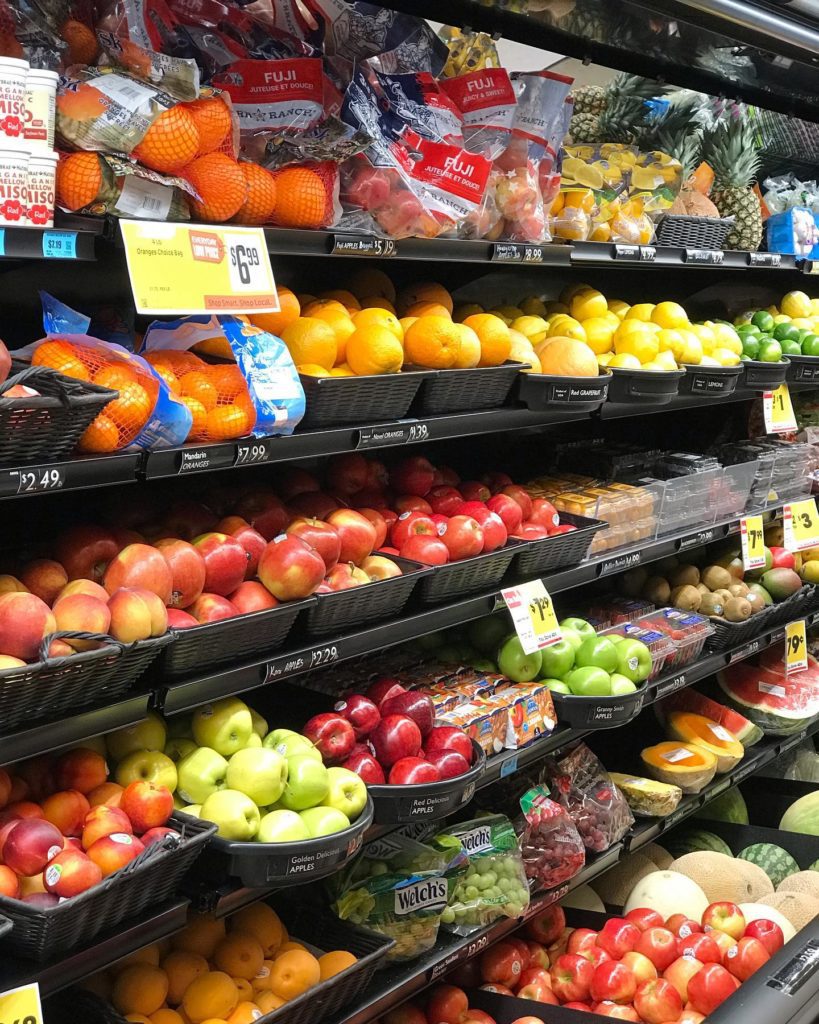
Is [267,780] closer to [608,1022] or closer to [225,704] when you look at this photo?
[225,704]

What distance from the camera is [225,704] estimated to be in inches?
82.7

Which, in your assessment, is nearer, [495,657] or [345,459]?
[345,459]

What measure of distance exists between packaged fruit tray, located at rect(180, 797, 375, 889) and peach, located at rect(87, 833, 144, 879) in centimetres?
15

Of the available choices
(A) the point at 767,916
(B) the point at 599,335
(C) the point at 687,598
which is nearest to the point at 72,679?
(B) the point at 599,335

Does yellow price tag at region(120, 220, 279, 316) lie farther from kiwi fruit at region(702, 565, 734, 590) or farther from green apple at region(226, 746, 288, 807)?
kiwi fruit at region(702, 565, 734, 590)

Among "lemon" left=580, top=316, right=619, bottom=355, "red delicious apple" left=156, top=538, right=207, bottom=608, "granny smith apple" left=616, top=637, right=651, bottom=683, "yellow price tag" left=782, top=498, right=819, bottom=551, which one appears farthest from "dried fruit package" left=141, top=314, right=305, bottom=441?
"yellow price tag" left=782, top=498, right=819, bottom=551

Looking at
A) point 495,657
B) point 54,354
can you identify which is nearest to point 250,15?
point 54,354

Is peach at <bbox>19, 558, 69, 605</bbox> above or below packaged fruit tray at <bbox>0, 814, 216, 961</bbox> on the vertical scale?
above

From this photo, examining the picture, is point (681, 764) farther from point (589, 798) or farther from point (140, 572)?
point (140, 572)

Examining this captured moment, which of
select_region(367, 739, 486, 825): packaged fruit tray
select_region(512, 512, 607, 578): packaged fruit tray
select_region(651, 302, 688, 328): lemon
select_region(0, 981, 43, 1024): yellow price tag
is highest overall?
select_region(651, 302, 688, 328): lemon

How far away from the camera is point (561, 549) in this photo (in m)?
2.86

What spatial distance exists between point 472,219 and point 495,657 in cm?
117

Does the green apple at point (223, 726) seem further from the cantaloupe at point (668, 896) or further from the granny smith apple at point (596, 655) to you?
the cantaloupe at point (668, 896)

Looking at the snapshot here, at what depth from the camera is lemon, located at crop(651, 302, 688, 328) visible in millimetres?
3350
